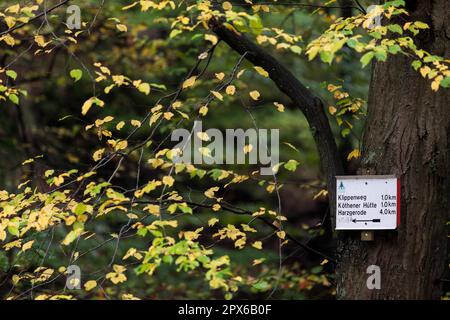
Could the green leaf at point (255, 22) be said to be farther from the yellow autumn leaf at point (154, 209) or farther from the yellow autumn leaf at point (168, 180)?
the yellow autumn leaf at point (154, 209)

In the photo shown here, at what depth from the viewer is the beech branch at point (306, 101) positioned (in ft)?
15.0

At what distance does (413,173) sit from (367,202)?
343mm

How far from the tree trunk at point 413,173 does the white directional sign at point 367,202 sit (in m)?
0.08

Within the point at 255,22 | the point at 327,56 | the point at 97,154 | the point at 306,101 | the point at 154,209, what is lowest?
the point at 154,209

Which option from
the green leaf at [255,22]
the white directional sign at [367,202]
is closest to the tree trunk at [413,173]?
the white directional sign at [367,202]

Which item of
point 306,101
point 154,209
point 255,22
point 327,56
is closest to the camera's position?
point 327,56

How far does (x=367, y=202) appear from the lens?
4328 millimetres

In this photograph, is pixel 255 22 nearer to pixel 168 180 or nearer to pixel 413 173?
pixel 168 180

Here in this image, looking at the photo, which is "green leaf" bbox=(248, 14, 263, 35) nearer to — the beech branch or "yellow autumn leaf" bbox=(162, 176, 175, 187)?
the beech branch

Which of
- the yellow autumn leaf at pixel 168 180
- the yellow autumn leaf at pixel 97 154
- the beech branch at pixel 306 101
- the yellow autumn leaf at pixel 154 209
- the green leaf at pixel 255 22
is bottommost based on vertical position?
the yellow autumn leaf at pixel 154 209

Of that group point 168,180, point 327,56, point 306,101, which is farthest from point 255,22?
point 168,180

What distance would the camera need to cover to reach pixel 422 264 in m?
4.30
